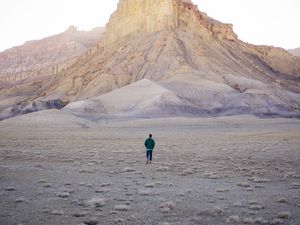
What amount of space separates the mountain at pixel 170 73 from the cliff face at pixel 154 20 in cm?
24

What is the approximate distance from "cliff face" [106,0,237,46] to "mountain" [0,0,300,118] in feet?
0.80

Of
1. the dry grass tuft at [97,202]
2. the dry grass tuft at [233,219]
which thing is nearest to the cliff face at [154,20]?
the dry grass tuft at [97,202]

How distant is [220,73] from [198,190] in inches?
3826

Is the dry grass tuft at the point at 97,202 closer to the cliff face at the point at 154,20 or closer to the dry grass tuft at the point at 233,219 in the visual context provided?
the dry grass tuft at the point at 233,219

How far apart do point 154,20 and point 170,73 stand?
25.6 metres

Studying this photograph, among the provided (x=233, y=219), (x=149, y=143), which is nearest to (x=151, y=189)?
(x=233, y=219)

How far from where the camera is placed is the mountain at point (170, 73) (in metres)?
92.6

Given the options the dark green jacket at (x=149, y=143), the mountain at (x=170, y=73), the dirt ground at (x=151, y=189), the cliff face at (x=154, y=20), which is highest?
the cliff face at (x=154, y=20)

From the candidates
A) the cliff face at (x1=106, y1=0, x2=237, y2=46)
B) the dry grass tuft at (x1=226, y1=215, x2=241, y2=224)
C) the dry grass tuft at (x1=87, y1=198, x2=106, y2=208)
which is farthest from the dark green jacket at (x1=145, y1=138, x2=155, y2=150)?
the cliff face at (x1=106, y1=0, x2=237, y2=46)

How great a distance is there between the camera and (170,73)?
108 meters

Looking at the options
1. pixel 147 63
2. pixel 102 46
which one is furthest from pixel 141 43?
pixel 102 46

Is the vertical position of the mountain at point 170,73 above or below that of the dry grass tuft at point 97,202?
above

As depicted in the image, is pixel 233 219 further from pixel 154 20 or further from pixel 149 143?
pixel 154 20

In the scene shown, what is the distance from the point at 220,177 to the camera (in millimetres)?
18625
